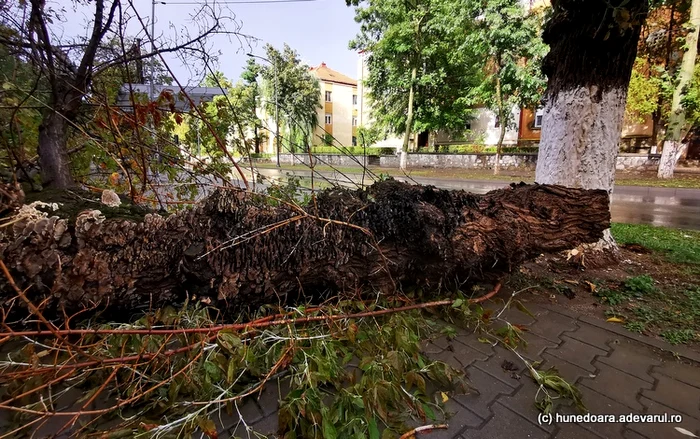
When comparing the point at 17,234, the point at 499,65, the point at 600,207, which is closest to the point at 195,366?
the point at 17,234

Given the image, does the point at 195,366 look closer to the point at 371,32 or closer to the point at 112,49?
the point at 112,49

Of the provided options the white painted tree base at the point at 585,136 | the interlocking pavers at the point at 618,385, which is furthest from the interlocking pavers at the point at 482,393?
the white painted tree base at the point at 585,136

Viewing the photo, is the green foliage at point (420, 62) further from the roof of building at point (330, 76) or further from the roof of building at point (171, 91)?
the roof of building at point (330, 76)

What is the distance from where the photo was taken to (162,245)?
190cm

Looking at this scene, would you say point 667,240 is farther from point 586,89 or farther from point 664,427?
point 664,427

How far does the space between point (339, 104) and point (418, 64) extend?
2264 centimetres

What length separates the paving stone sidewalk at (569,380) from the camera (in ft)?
4.54

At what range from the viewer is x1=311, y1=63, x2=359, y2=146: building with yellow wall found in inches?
1550

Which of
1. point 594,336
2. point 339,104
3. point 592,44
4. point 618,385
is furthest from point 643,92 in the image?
point 339,104

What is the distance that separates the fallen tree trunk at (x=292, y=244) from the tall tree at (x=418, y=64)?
51.8ft

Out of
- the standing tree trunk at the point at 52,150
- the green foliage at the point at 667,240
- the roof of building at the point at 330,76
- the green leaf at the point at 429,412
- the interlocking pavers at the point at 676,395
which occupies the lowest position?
the interlocking pavers at the point at 676,395

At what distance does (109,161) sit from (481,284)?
11.1ft

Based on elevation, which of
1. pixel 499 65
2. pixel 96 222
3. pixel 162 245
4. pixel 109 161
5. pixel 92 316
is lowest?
pixel 92 316

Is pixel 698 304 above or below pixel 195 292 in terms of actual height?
below
